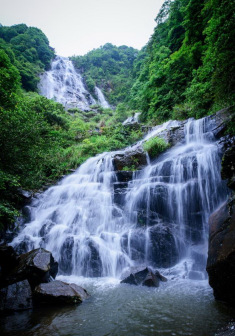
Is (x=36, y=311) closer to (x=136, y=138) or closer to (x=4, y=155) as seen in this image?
(x=4, y=155)

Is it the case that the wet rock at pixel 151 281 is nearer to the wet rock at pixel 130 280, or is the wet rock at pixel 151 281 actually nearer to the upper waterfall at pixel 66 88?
the wet rock at pixel 130 280

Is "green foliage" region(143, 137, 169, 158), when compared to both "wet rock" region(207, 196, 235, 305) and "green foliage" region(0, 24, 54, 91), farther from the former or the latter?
"green foliage" region(0, 24, 54, 91)

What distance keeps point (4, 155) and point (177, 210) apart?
6.53 metres

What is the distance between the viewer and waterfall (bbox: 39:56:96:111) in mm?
38347

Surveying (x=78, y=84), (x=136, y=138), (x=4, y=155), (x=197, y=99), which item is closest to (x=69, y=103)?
(x=78, y=84)

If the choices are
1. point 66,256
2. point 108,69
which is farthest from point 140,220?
point 108,69

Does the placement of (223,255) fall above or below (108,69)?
below

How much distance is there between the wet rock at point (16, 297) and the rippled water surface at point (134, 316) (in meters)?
0.22

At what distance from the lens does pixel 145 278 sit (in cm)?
484

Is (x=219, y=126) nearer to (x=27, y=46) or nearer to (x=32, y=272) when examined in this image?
(x=32, y=272)

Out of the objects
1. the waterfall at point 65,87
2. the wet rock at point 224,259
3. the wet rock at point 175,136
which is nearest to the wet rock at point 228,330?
the wet rock at point 224,259

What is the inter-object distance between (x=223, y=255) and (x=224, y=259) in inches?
2.9

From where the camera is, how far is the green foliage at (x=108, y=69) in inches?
1911

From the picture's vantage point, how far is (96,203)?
9.38 metres
